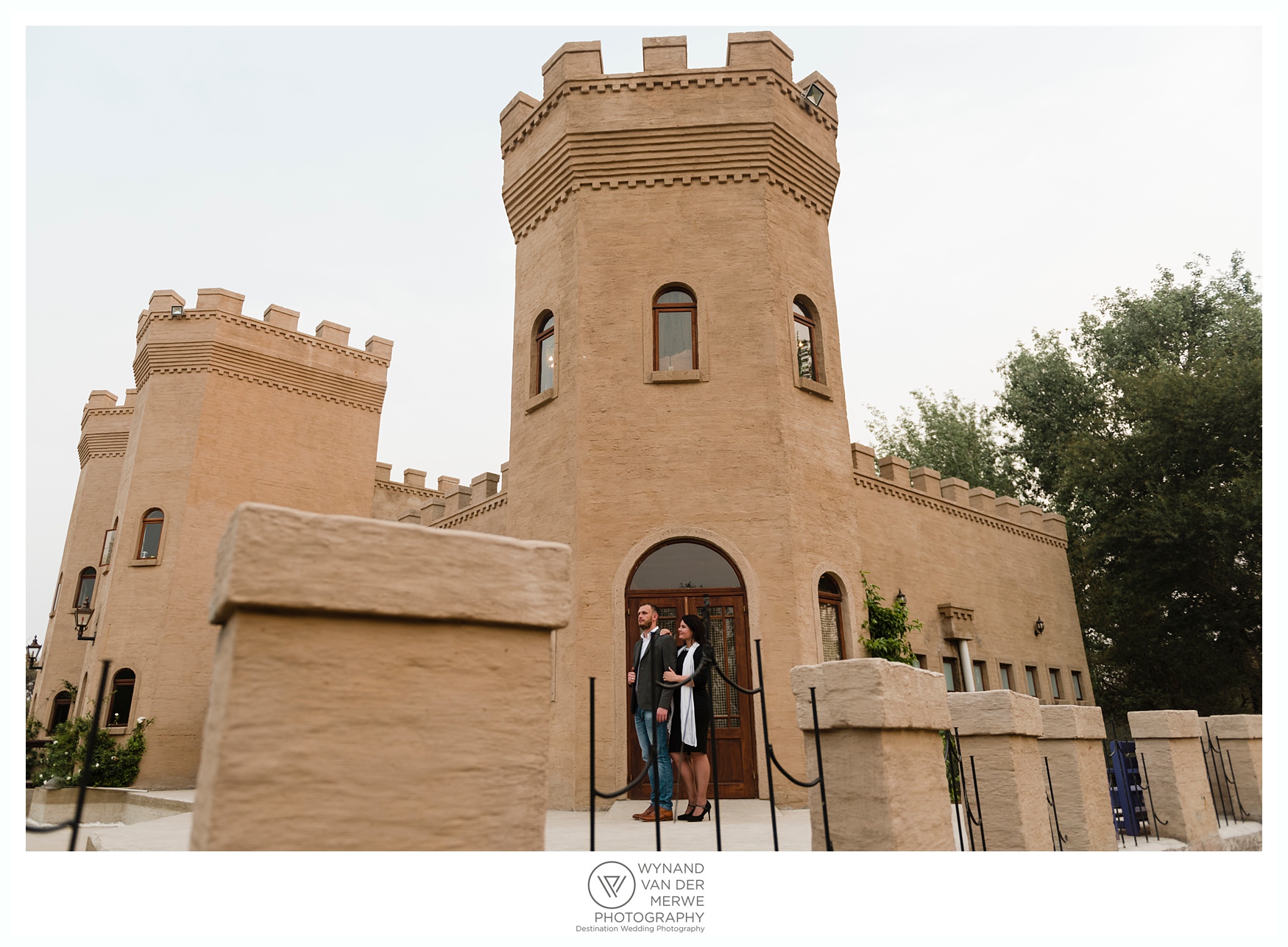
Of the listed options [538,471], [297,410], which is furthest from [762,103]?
[297,410]

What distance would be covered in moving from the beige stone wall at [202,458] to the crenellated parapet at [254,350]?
0.03m

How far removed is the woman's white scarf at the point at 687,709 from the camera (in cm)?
682

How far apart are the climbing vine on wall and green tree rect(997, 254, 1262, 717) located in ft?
29.3

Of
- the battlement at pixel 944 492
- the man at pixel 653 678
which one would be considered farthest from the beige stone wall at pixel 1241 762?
the man at pixel 653 678

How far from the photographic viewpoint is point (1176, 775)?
27.1ft

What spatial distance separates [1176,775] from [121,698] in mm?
17701

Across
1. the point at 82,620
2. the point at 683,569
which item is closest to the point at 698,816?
the point at 683,569

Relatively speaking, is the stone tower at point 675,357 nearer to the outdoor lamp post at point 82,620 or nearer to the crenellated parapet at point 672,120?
the crenellated parapet at point 672,120

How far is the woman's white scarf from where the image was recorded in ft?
22.4

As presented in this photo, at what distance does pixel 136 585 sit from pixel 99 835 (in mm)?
10512

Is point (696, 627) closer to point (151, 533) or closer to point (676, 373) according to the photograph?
point (676, 373)

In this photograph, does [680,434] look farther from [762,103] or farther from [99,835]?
[99,835]

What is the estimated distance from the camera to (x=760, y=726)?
938 cm

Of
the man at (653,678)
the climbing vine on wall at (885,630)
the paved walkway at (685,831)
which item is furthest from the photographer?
the climbing vine on wall at (885,630)
